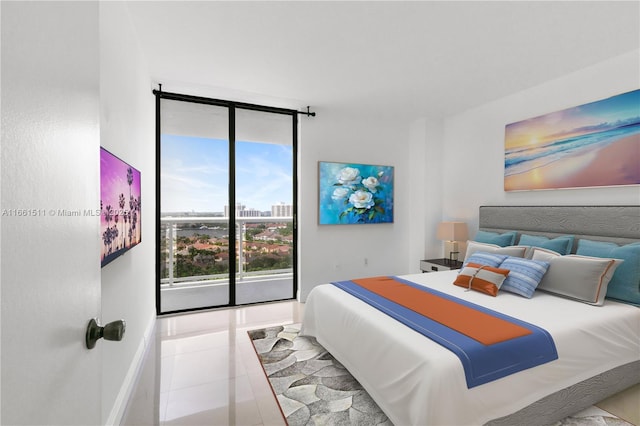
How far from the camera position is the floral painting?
438 centimetres

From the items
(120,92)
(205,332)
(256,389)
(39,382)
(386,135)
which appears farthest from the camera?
(386,135)

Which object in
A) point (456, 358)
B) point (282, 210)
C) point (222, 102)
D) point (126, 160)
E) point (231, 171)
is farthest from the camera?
point (282, 210)

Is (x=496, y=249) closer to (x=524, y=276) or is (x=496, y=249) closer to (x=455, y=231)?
(x=524, y=276)

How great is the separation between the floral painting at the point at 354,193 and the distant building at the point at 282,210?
425mm

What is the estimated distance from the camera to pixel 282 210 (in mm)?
4359

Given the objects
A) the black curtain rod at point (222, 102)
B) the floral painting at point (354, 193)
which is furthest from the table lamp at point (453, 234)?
the black curtain rod at point (222, 102)

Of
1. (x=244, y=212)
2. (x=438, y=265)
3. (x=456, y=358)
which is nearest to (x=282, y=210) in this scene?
(x=244, y=212)

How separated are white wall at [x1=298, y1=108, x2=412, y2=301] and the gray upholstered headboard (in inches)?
52.9

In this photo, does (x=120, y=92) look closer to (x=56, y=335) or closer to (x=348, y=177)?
(x=56, y=335)

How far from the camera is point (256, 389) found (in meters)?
2.23

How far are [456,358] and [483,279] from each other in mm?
1319

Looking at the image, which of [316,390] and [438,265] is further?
[438,265]

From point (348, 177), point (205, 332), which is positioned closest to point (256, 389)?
point (205, 332)

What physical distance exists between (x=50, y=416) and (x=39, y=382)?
8 cm
